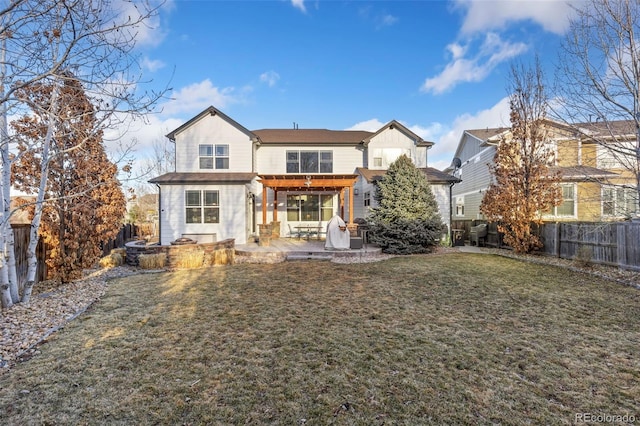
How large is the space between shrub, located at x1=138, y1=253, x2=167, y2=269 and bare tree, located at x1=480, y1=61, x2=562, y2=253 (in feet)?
42.5

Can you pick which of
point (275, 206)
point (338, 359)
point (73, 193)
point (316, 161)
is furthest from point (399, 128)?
point (338, 359)

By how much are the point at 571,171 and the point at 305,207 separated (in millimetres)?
13923

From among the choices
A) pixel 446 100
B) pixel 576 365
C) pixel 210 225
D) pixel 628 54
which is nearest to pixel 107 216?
pixel 210 225

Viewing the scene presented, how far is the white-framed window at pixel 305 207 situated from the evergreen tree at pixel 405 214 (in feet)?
18.1

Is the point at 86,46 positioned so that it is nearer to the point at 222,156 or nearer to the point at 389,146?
the point at 222,156

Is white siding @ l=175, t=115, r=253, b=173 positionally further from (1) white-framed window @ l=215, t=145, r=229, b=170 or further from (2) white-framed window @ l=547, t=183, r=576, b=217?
(2) white-framed window @ l=547, t=183, r=576, b=217

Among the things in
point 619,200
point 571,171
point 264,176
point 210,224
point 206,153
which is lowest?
point 210,224

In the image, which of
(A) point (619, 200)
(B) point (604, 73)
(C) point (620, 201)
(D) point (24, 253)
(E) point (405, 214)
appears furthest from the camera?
(E) point (405, 214)

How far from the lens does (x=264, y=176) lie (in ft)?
46.7

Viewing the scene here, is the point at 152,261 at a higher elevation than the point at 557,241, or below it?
below

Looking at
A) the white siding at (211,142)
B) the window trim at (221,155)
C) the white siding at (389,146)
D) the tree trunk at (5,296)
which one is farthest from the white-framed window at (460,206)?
the tree trunk at (5,296)

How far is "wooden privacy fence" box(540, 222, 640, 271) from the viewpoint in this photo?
8.26 m

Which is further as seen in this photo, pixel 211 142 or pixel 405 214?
pixel 211 142

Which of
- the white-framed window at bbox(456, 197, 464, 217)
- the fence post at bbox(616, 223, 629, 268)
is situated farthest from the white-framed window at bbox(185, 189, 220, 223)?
the white-framed window at bbox(456, 197, 464, 217)
